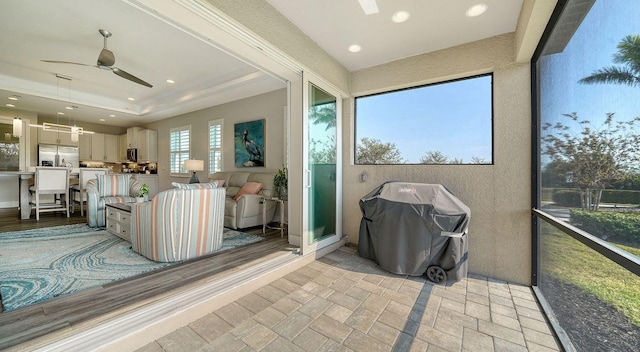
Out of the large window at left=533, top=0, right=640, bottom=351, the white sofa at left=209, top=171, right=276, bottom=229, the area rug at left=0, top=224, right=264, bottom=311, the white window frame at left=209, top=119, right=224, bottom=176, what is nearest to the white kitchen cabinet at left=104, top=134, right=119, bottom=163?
the white window frame at left=209, top=119, right=224, bottom=176

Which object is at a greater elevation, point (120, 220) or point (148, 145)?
point (148, 145)

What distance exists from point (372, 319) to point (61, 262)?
349cm

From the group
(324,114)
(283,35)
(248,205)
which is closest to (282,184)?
(248,205)

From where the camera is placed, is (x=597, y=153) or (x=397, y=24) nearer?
(x=597, y=153)

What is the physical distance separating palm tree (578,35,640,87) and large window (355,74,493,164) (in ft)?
4.87

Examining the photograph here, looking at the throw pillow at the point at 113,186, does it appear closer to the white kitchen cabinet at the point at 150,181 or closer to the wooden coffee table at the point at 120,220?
the wooden coffee table at the point at 120,220

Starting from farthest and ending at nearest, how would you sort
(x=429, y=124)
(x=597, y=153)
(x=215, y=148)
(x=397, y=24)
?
(x=215, y=148)
(x=429, y=124)
(x=397, y=24)
(x=597, y=153)

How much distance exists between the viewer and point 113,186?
465 cm

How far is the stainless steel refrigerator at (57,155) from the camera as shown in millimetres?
7027

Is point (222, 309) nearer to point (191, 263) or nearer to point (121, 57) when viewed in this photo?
point (191, 263)

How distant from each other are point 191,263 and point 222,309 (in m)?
1.00

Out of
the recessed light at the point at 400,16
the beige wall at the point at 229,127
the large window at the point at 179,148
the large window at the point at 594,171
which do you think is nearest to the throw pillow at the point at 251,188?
the beige wall at the point at 229,127

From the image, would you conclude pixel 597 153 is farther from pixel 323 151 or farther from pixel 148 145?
pixel 148 145

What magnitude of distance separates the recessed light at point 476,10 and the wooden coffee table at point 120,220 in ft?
15.9
